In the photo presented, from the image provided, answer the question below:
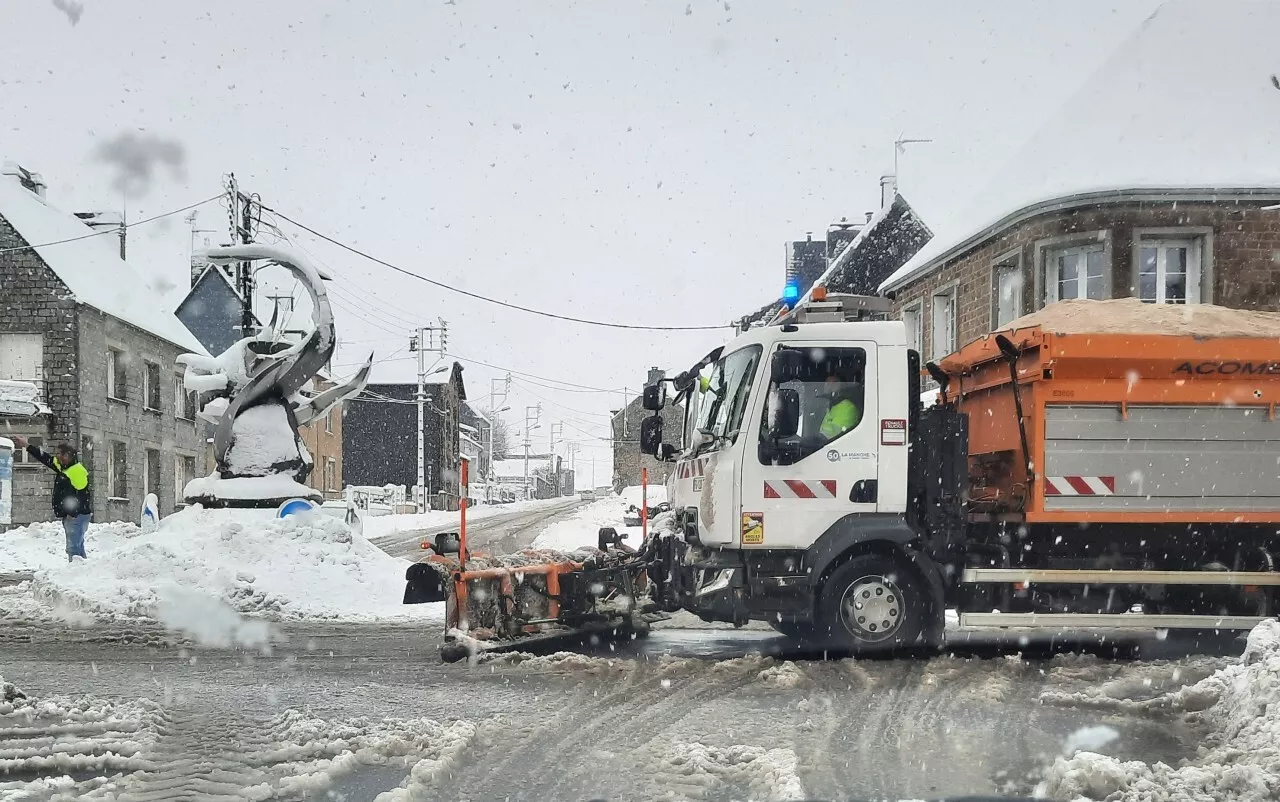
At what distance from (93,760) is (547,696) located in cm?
273

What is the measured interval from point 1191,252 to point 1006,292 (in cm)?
297

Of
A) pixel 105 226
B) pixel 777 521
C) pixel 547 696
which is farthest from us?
pixel 105 226

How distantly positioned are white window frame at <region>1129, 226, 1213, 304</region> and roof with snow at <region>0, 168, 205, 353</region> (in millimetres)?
25950

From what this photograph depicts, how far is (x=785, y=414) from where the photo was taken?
820 cm

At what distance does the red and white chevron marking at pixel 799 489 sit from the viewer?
27.2ft

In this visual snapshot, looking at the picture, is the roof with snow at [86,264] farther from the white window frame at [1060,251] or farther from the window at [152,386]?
the white window frame at [1060,251]

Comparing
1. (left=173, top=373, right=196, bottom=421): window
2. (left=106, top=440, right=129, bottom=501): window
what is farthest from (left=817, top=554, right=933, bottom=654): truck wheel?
(left=173, top=373, right=196, bottom=421): window

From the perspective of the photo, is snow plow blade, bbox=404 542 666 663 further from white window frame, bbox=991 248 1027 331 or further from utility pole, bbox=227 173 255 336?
utility pole, bbox=227 173 255 336

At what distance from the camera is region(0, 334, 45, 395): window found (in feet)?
97.8

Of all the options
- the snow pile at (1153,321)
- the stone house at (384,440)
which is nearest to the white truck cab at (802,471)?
the snow pile at (1153,321)

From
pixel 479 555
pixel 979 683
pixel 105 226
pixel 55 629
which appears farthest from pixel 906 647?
pixel 105 226

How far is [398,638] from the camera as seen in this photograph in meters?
10.0

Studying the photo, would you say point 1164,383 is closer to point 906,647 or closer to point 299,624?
point 906,647

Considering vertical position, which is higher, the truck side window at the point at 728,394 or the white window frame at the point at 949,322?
the white window frame at the point at 949,322
